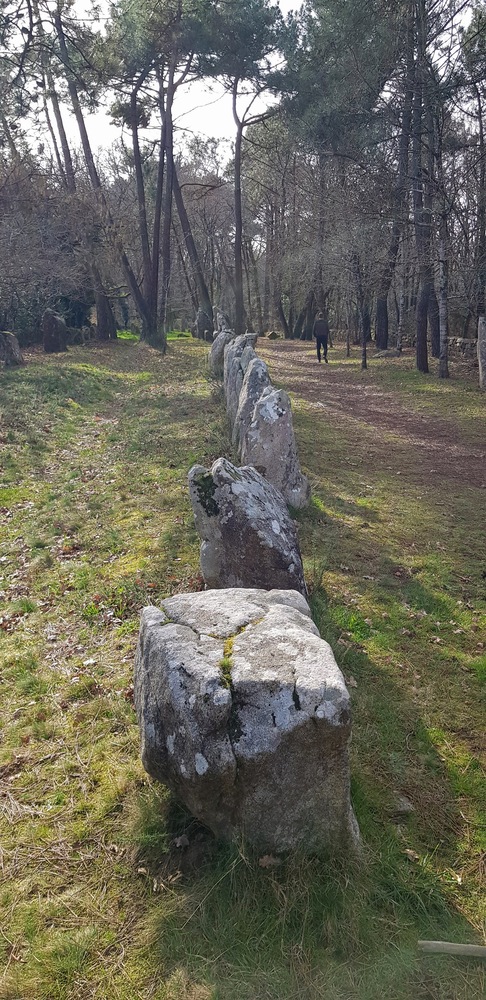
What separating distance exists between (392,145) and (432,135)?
5765 mm

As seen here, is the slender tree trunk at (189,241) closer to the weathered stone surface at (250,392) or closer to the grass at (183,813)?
the weathered stone surface at (250,392)

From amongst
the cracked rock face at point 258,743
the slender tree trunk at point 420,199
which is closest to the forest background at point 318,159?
the slender tree trunk at point 420,199

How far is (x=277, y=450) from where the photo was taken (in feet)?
25.7

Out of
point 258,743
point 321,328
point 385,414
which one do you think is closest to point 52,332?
point 321,328

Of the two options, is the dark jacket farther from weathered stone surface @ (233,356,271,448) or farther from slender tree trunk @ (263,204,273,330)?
slender tree trunk @ (263,204,273,330)

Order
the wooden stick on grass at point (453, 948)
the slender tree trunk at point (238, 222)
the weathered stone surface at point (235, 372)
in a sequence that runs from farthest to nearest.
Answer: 1. the slender tree trunk at point (238, 222)
2. the weathered stone surface at point (235, 372)
3. the wooden stick on grass at point (453, 948)

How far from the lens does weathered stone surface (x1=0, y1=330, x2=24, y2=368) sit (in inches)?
716

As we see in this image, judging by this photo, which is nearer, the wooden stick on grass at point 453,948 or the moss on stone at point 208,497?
the wooden stick on grass at point 453,948

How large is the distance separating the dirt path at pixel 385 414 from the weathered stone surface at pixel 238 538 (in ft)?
16.5

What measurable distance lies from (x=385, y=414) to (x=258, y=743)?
12.4m

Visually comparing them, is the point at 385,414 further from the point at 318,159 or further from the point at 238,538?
the point at 318,159

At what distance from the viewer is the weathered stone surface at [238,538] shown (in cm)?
518

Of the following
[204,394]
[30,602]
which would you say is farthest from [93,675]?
[204,394]

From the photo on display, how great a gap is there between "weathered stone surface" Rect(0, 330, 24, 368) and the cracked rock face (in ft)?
56.0
